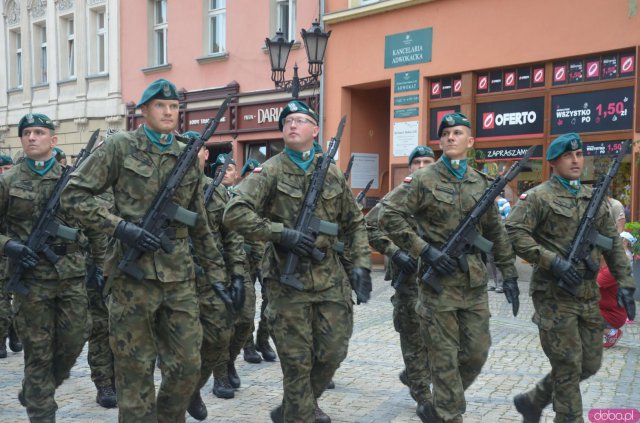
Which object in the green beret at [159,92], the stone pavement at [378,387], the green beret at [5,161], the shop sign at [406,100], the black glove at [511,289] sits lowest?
the stone pavement at [378,387]

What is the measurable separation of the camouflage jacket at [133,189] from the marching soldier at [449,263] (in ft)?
4.59

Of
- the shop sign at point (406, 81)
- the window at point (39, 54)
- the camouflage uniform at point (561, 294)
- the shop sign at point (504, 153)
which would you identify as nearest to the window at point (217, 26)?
the shop sign at point (406, 81)

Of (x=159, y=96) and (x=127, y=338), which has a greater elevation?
(x=159, y=96)

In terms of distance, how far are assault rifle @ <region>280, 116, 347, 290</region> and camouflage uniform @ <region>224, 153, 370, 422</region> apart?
6 centimetres

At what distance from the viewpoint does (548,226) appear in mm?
5297

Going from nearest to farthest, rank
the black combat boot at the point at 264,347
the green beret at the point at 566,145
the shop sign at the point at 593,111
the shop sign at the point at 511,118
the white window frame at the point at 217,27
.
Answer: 1. the green beret at the point at 566,145
2. the black combat boot at the point at 264,347
3. the shop sign at the point at 593,111
4. the shop sign at the point at 511,118
5. the white window frame at the point at 217,27

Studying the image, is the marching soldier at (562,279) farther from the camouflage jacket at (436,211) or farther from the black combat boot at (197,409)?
the black combat boot at (197,409)

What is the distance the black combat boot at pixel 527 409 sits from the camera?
539cm

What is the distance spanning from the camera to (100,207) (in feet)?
14.0

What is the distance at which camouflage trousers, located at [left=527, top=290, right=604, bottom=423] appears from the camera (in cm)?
500

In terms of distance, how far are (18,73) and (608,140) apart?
2007 cm

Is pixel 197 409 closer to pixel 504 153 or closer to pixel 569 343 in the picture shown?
pixel 569 343

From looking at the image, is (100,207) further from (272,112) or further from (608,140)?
(272,112)

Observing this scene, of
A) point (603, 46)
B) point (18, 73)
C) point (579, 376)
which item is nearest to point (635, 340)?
point (579, 376)
